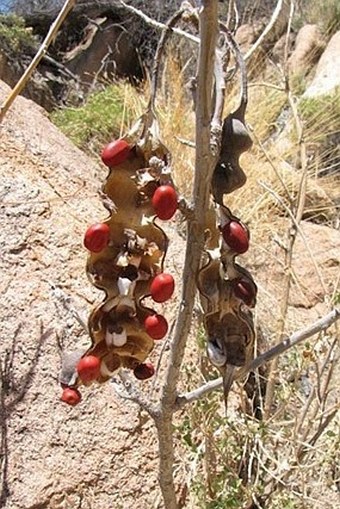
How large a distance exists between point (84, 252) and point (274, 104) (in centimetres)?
305

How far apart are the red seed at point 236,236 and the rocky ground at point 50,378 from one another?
0.71 m

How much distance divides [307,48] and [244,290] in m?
7.03

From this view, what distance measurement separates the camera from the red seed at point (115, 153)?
1.97 feet

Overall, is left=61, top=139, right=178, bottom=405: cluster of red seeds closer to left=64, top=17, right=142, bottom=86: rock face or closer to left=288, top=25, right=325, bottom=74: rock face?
left=288, top=25, right=325, bottom=74: rock face

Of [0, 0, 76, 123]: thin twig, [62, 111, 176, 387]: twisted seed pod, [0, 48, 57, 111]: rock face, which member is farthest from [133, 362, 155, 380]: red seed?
[0, 48, 57, 111]: rock face

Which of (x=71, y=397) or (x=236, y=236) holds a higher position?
(x=236, y=236)

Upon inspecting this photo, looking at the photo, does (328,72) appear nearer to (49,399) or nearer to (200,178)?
(49,399)

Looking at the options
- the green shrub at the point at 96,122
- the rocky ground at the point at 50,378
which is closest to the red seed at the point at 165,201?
the rocky ground at the point at 50,378

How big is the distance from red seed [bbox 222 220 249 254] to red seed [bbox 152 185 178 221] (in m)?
0.06

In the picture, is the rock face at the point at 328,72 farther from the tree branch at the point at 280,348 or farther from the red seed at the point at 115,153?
the red seed at the point at 115,153

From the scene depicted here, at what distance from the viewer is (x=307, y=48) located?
732cm

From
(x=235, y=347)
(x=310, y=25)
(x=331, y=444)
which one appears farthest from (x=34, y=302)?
(x=310, y=25)

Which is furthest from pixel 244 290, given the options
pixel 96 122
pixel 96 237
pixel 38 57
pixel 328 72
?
pixel 328 72

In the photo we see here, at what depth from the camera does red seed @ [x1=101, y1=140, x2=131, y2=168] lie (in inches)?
23.7
